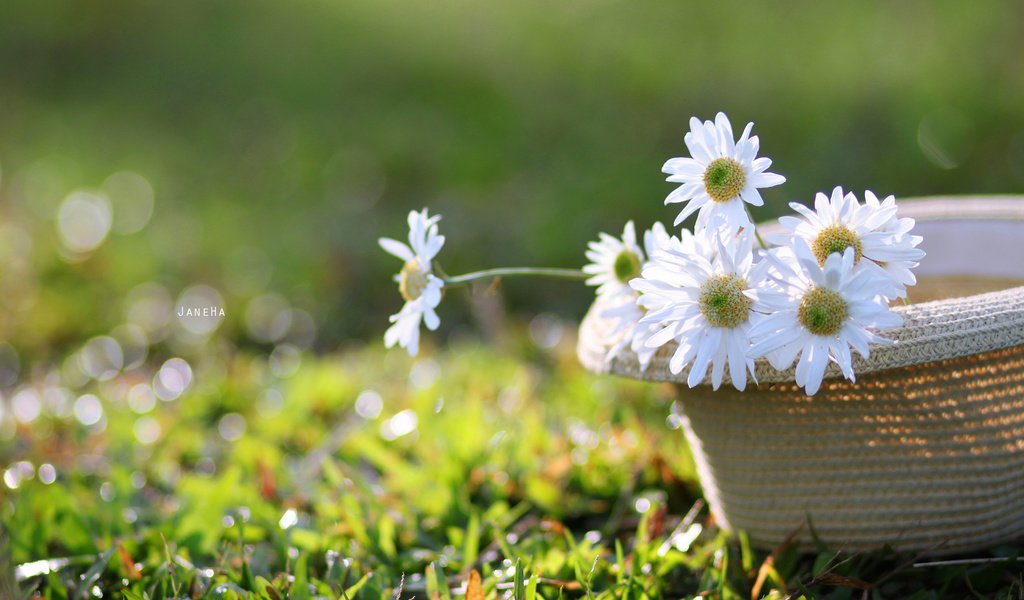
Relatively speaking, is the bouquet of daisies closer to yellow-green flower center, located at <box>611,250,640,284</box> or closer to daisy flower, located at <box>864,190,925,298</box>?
daisy flower, located at <box>864,190,925,298</box>

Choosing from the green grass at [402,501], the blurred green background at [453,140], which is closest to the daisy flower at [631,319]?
the green grass at [402,501]

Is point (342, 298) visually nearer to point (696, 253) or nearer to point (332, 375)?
point (332, 375)

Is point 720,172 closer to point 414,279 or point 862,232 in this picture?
point 862,232

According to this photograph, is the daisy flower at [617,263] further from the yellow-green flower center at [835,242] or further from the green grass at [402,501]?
the green grass at [402,501]

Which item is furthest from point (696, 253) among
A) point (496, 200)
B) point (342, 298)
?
point (496, 200)

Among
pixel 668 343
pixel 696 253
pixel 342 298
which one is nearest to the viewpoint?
pixel 696 253

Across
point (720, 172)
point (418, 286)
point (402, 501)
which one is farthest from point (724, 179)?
point (402, 501)
